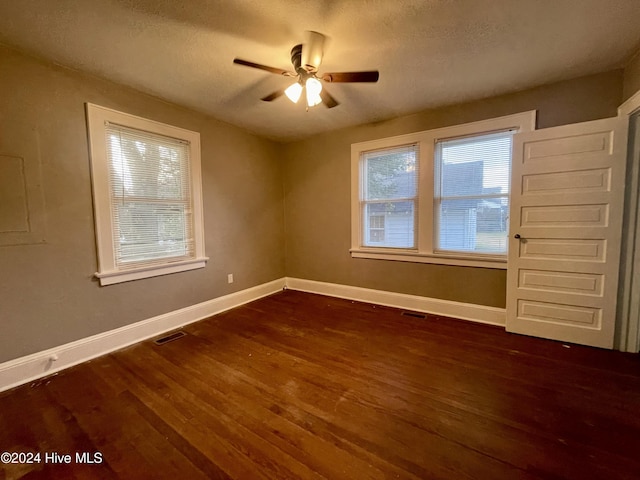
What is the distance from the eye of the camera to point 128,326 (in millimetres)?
2631

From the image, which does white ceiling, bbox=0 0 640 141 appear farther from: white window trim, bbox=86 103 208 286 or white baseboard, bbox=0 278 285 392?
white baseboard, bbox=0 278 285 392

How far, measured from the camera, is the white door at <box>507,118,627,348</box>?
2324 millimetres

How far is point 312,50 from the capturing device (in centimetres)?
192

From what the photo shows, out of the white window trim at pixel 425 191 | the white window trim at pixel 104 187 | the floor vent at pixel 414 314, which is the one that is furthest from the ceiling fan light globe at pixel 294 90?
the floor vent at pixel 414 314

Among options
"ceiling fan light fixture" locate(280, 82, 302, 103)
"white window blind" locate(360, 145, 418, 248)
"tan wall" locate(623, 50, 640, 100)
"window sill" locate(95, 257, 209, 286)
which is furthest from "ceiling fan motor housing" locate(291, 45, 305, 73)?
"tan wall" locate(623, 50, 640, 100)

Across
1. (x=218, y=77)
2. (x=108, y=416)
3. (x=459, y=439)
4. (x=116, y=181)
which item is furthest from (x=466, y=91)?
(x=108, y=416)

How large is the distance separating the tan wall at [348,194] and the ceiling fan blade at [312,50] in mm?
1775

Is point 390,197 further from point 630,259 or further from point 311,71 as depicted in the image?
point 630,259

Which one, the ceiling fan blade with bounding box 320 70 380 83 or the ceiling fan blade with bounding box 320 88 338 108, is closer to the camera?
the ceiling fan blade with bounding box 320 70 380 83

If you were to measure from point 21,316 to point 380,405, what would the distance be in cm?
279

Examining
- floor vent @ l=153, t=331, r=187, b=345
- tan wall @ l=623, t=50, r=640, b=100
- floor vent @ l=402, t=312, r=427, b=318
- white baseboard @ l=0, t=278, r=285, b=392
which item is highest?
tan wall @ l=623, t=50, r=640, b=100

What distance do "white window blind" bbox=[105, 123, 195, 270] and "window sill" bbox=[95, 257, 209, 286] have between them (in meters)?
0.06

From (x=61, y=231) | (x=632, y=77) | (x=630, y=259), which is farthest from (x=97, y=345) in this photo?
(x=632, y=77)

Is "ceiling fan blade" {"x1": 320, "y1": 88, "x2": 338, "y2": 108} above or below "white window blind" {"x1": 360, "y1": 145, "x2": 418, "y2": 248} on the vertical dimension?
above
